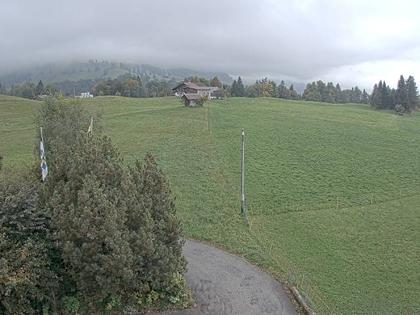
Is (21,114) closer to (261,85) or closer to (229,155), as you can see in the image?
(229,155)

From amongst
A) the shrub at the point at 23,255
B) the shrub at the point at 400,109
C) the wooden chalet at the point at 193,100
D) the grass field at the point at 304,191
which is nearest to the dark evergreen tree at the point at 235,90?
the shrub at the point at 400,109

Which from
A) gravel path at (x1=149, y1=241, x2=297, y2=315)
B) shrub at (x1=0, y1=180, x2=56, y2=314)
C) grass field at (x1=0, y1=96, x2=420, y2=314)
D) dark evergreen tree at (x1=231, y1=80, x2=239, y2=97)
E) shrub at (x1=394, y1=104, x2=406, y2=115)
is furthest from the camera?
dark evergreen tree at (x1=231, y1=80, x2=239, y2=97)

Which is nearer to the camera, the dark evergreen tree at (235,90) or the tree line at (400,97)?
the tree line at (400,97)

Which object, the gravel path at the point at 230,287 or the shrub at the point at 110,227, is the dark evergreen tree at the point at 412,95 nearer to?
the gravel path at the point at 230,287

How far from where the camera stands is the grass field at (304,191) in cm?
2262

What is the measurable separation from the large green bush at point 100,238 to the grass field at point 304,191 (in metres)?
7.05

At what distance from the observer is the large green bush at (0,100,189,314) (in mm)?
15508

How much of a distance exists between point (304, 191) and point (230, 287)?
17.5 m

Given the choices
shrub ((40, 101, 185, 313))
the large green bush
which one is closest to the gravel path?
the large green bush

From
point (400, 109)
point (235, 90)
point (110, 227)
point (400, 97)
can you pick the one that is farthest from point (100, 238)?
point (235, 90)

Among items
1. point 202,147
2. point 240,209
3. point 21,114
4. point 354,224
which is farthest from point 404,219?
point 21,114

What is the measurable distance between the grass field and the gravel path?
50.7 inches

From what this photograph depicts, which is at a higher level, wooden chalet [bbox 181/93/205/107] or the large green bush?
wooden chalet [bbox 181/93/205/107]

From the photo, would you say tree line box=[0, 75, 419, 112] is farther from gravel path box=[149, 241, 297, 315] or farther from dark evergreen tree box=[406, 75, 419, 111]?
gravel path box=[149, 241, 297, 315]
